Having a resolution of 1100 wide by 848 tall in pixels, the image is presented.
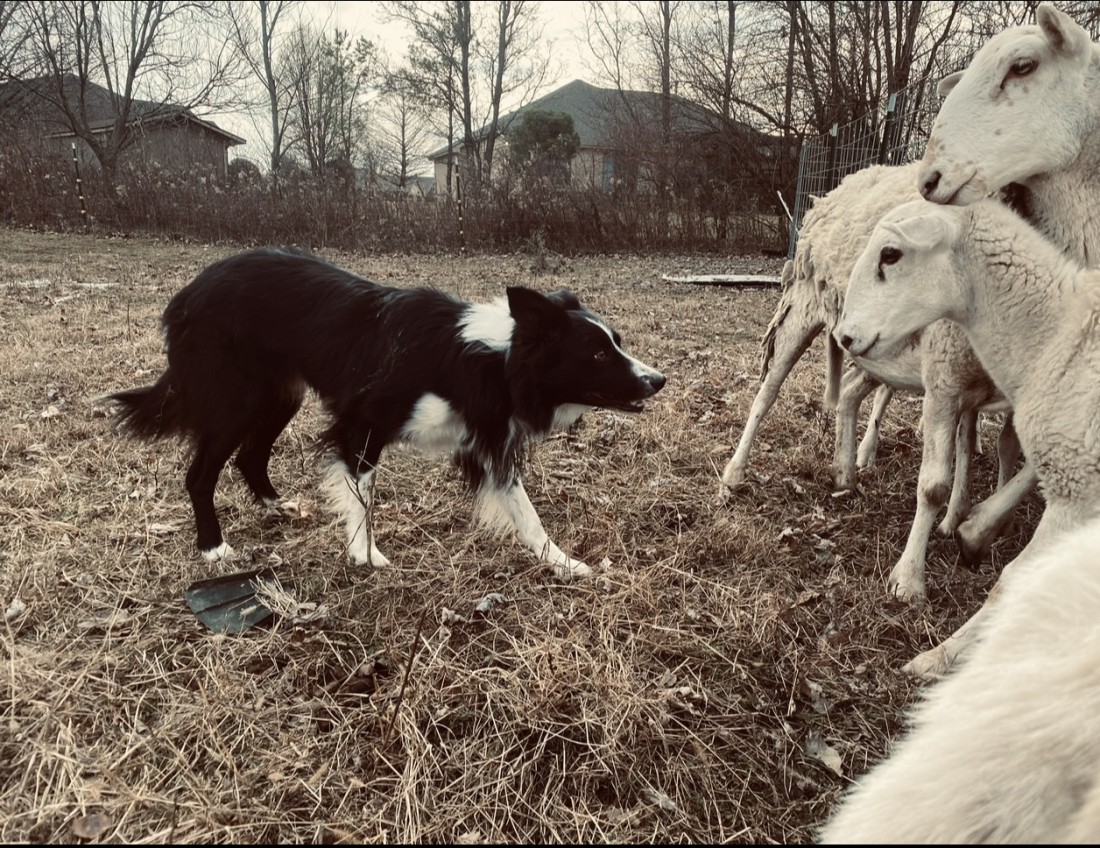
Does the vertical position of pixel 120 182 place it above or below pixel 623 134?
below

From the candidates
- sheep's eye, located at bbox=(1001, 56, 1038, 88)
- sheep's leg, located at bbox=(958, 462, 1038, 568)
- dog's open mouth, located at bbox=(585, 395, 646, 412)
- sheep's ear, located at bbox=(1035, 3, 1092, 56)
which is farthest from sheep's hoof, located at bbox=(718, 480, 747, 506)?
sheep's ear, located at bbox=(1035, 3, 1092, 56)

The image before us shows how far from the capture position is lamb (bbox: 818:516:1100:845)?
1.95 feet

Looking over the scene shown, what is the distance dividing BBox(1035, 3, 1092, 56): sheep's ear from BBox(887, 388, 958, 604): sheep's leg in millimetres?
1447

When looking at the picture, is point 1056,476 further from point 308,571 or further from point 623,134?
point 623,134

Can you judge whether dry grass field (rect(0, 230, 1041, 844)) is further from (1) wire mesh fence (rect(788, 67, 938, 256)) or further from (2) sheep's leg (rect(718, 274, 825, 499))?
(1) wire mesh fence (rect(788, 67, 938, 256))

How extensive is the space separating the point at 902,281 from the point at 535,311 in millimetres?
1452

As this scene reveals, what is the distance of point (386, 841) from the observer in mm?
1856

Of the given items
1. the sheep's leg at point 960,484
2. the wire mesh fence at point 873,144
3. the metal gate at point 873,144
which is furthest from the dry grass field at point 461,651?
the metal gate at point 873,144

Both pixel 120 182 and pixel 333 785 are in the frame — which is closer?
pixel 333 785

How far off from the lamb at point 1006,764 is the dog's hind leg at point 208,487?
10.1 feet

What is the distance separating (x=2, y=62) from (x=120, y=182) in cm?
1051

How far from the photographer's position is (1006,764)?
2.02ft

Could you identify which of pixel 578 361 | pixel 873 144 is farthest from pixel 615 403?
pixel 873 144

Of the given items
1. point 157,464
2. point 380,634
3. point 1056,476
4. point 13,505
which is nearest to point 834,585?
point 1056,476
